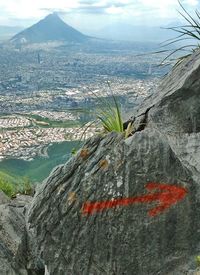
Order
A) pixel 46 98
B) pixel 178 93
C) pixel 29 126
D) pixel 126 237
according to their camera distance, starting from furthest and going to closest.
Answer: pixel 46 98
pixel 29 126
pixel 178 93
pixel 126 237

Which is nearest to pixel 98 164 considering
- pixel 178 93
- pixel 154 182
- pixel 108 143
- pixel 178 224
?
pixel 108 143

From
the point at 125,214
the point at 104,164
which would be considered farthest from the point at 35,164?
the point at 125,214

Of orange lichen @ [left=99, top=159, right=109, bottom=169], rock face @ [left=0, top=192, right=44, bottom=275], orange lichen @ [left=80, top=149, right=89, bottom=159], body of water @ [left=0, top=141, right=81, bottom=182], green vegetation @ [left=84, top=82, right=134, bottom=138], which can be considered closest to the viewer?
orange lichen @ [left=99, top=159, right=109, bottom=169]

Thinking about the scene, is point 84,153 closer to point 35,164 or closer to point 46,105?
point 35,164

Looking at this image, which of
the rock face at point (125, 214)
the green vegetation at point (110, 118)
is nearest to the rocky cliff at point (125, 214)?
the rock face at point (125, 214)

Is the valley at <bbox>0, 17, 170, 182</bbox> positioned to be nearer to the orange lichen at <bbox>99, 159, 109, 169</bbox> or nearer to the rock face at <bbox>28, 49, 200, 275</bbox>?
the orange lichen at <bbox>99, 159, 109, 169</bbox>

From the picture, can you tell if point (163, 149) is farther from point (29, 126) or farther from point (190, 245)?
point (29, 126)

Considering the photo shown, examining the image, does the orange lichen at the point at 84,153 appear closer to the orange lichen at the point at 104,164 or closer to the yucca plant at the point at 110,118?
the orange lichen at the point at 104,164

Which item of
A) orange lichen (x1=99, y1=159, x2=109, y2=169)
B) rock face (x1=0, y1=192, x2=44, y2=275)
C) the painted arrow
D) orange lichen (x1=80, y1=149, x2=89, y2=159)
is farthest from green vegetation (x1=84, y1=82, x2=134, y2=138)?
rock face (x1=0, y1=192, x2=44, y2=275)
